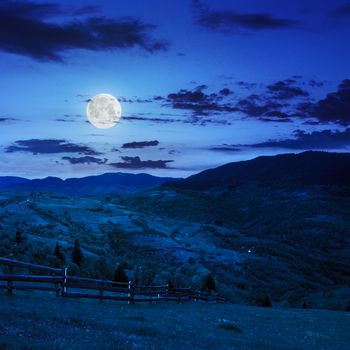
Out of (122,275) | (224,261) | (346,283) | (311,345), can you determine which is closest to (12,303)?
(311,345)

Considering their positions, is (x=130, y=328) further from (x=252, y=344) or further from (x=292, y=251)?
(x=292, y=251)

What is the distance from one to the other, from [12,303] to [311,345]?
1310cm

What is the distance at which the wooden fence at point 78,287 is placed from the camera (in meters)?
20.1

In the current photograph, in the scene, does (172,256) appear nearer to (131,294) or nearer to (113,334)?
(131,294)

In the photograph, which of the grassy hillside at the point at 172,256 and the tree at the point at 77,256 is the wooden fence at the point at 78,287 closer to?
the grassy hillside at the point at 172,256

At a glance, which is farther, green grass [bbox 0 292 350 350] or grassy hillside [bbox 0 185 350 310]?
grassy hillside [bbox 0 185 350 310]

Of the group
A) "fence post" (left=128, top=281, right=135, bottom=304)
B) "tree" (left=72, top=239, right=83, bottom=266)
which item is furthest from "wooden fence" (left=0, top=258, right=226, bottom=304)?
"tree" (left=72, top=239, right=83, bottom=266)

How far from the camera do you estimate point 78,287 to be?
986 inches

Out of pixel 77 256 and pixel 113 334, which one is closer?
pixel 113 334

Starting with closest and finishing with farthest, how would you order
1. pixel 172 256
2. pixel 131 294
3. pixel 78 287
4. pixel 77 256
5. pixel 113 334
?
pixel 113 334, pixel 78 287, pixel 131 294, pixel 77 256, pixel 172 256

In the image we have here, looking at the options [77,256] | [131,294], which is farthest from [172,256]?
[131,294]

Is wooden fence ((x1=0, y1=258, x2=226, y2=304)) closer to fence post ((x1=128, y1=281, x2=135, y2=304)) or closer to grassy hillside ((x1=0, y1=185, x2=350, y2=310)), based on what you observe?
fence post ((x1=128, y1=281, x2=135, y2=304))

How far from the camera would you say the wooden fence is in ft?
65.9

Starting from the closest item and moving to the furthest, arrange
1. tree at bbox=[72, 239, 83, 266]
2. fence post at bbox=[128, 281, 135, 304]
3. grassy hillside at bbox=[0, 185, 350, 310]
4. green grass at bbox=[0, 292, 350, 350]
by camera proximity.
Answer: green grass at bbox=[0, 292, 350, 350], fence post at bbox=[128, 281, 135, 304], tree at bbox=[72, 239, 83, 266], grassy hillside at bbox=[0, 185, 350, 310]
